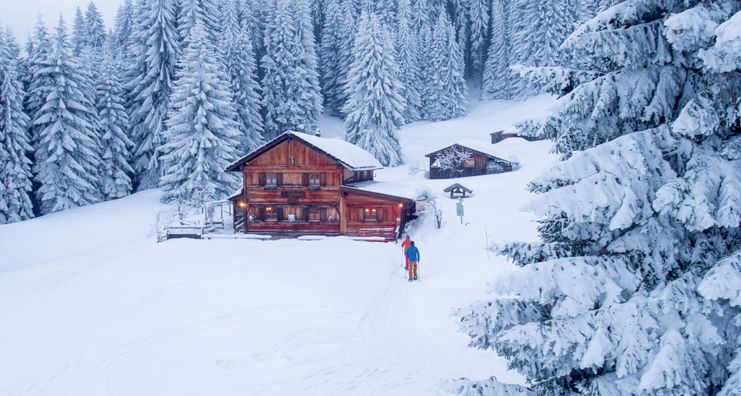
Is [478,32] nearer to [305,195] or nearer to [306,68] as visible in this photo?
[306,68]

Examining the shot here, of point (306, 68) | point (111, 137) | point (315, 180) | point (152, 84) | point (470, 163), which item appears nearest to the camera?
point (315, 180)

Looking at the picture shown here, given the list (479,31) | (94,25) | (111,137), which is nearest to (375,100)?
(111,137)

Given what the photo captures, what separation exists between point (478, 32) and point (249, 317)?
8284 cm

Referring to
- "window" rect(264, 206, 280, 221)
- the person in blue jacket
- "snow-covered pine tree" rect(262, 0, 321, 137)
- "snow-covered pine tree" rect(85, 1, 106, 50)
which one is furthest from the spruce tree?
the person in blue jacket

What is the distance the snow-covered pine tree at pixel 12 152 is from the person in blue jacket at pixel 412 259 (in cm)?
3770

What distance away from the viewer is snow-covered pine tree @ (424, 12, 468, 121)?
73688 millimetres

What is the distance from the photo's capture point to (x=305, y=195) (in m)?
33.7

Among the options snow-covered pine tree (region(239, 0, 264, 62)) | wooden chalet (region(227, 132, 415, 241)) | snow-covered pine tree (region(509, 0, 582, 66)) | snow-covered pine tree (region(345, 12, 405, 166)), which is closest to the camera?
wooden chalet (region(227, 132, 415, 241))

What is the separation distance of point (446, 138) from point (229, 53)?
29806 millimetres

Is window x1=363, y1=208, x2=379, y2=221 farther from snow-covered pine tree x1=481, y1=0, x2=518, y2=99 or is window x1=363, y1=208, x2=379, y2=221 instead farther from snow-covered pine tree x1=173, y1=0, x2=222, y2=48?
snow-covered pine tree x1=481, y1=0, x2=518, y2=99

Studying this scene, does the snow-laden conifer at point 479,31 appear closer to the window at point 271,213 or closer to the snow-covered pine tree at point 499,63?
the snow-covered pine tree at point 499,63

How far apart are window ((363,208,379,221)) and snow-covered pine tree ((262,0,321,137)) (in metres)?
29.1

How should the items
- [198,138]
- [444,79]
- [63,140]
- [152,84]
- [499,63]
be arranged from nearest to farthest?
1. [198,138]
2. [63,140]
3. [152,84]
4. [444,79]
5. [499,63]

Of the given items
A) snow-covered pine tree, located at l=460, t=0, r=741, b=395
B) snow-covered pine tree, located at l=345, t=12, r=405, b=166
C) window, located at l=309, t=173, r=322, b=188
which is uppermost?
snow-covered pine tree, located at l=345, t=12, r=405, b=166
